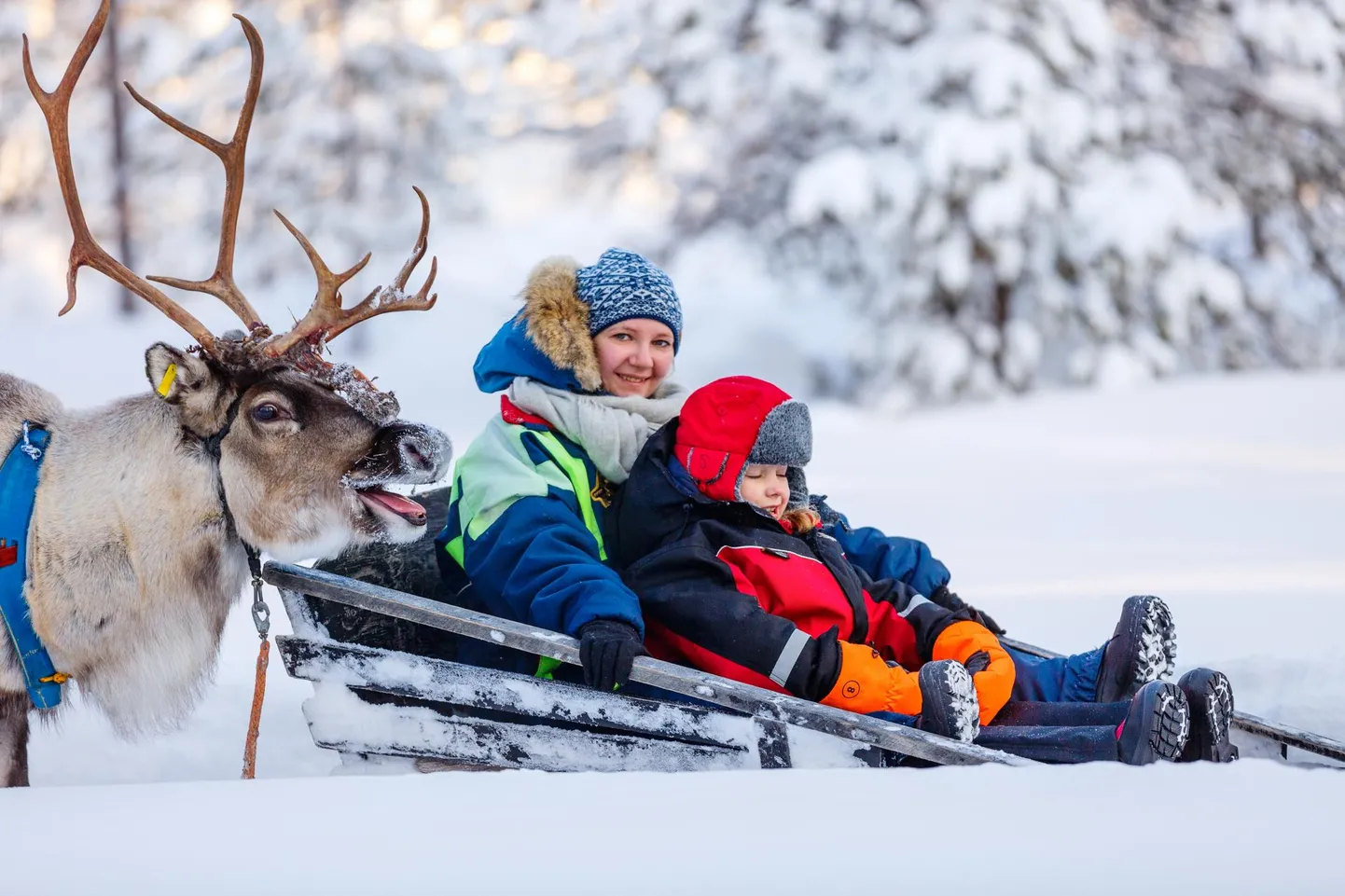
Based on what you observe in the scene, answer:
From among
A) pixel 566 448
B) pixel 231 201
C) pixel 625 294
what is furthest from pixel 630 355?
pixel 231 201

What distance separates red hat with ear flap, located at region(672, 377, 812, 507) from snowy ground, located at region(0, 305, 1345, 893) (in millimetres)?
925

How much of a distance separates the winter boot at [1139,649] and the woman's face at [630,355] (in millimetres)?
1364

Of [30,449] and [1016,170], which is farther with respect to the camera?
[1016,170]

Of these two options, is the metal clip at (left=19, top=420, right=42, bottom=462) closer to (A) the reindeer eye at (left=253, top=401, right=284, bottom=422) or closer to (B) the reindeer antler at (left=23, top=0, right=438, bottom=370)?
(B) the reindeer antler at (left=23, top=0, right=438, bottom=370)

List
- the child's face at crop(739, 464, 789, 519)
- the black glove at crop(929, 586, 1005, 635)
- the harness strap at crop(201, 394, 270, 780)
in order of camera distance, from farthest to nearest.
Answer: the black glove at crop(929, 586, 1005, 635)
the child's face at crop(739, 464, 789, 519)
the harness strap at crop(201, 394, 270, 780)

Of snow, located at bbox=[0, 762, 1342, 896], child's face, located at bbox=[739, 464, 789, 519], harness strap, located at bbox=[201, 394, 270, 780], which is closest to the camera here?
snow, located at bbox=[0, 762, 1342, 896]

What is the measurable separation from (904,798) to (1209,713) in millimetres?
872

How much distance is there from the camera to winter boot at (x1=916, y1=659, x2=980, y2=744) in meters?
2.69

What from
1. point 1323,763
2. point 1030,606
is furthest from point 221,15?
point 1323,763

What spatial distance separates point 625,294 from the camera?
3551mm

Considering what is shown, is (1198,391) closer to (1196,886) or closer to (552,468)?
(552,468)

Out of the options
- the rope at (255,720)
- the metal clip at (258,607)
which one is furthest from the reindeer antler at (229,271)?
the rope at (255,720)

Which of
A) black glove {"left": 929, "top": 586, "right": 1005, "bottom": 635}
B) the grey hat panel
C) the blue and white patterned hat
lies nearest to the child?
the grey hat panel

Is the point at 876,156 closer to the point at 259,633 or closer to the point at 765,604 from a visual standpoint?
the point at 765,604
